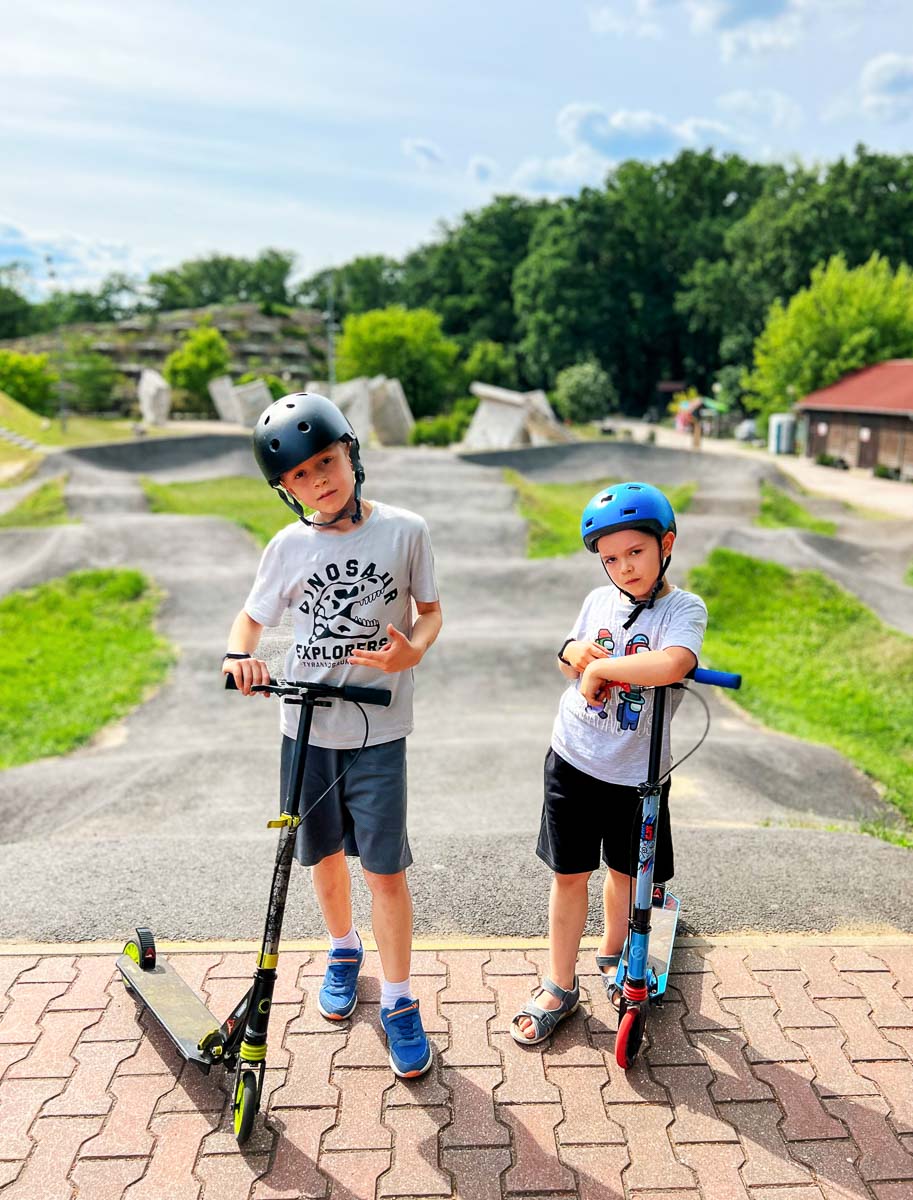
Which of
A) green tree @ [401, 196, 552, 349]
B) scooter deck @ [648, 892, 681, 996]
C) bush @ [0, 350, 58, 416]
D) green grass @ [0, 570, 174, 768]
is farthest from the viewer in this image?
green tree @ [401, 196, 552, 349]

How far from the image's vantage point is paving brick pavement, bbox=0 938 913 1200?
2.92m

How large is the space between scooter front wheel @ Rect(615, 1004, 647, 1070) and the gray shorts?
966 millimetres

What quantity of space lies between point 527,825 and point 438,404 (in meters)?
43.3

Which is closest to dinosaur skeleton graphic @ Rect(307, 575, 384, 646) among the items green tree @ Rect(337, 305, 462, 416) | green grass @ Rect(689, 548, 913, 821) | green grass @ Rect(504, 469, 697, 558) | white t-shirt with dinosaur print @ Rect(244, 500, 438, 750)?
Answer: white t-shirt with dinosaur print @ Rect(244, 500, 438, 750)

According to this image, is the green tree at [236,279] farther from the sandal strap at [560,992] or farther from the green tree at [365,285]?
the sandal strap at [560,992]

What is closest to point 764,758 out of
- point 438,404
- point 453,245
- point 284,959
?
point 284,959

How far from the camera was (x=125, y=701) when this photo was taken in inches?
430

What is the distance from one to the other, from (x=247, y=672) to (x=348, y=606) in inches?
16.7

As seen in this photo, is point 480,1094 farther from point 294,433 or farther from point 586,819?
point 294,433

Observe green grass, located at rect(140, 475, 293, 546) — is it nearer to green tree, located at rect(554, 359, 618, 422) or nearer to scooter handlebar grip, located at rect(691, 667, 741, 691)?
scooter handlebar grip, located at rect(691, 667, 741, 691)

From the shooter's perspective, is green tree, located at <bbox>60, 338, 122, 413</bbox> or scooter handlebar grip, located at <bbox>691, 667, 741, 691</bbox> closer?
scooter handlebar grip, located at <bbox>691, 667, 741, 691</bbox>

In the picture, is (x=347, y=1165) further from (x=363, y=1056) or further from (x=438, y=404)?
(x=438, y=404)

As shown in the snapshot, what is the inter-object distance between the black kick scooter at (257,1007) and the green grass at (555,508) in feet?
48.4

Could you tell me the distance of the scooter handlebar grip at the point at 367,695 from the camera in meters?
3.06
